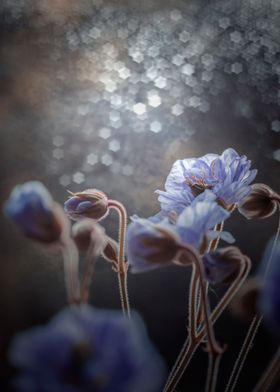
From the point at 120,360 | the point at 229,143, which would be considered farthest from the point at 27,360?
the point at 229,143

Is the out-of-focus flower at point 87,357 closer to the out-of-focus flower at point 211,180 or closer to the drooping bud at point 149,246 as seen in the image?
the drooping bud at point 149,246

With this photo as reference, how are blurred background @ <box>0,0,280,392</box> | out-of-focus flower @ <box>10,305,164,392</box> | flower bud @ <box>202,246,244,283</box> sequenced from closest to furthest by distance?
out-of-focus flower @ <box>10,305,164,392</box>, flower bud @ <box>202,246,244,283</box>, blurred background @ <box>0,0,280,392</box>

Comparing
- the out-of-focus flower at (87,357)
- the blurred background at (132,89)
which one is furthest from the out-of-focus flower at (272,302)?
the blurred background at (132,89)

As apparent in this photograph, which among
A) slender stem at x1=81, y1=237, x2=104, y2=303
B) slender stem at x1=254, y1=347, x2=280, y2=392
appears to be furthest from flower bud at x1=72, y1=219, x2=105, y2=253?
slender stem at x1=254, y1=347, x2=280, y2=392

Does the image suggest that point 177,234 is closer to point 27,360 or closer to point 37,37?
point 27,360

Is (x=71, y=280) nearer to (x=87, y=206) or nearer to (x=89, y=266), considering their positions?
(x=89, y=266)

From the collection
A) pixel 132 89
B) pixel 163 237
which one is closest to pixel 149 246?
pixel 163 237

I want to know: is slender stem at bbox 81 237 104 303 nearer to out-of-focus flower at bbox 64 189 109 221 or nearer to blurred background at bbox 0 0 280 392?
out-of-focus flower at bbox 64 189 109 221
